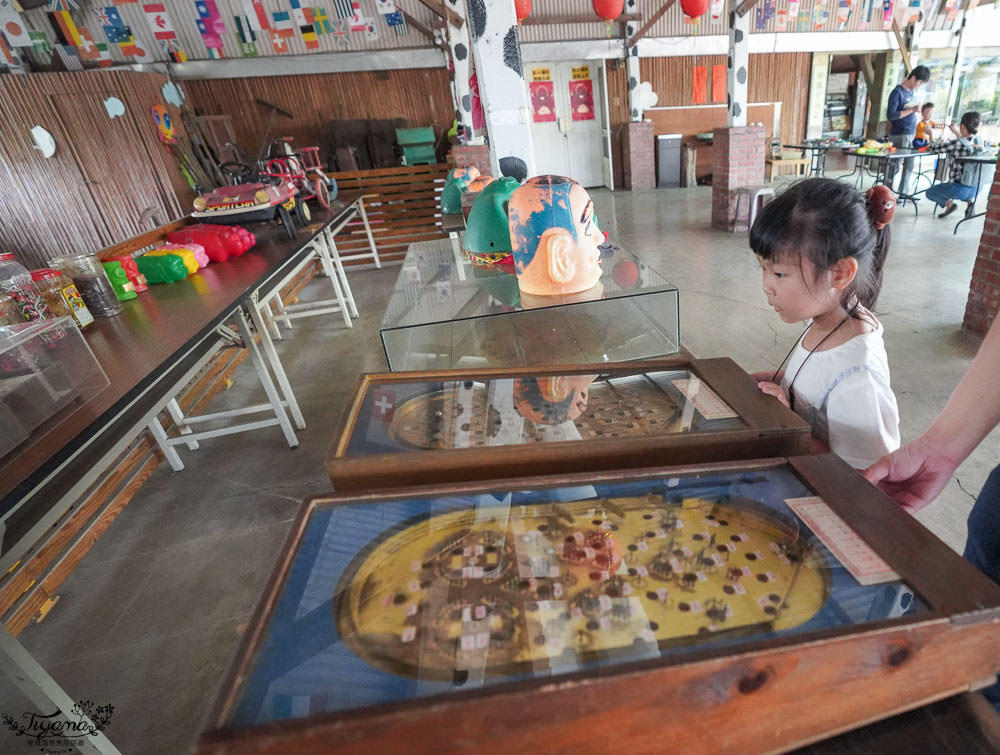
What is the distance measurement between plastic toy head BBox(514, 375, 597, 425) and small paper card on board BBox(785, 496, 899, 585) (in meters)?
0.42

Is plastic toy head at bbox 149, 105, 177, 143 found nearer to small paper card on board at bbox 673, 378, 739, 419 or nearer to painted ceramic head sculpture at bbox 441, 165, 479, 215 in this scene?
painted ceramic head sculpture at bbox 441, 165, 479, 215

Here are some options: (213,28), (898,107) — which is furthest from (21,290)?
(898,107)

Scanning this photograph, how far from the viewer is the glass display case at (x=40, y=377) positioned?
3.92 feet

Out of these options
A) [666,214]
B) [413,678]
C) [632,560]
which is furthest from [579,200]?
[666,214]

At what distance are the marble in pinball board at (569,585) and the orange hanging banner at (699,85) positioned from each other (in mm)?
11312

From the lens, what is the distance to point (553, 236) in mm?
1733

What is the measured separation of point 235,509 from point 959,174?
25.0 feet

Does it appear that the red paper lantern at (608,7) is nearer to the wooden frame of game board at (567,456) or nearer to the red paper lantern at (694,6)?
the red paper lantern at (694,6)

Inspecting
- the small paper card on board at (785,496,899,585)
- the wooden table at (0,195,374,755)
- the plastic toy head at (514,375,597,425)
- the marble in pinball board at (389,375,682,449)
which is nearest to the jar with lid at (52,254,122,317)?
the wooden table at (0,195,374,755)

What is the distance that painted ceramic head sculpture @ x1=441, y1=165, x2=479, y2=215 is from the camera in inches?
149

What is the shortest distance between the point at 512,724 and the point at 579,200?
160 cm

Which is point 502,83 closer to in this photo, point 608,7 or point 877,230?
point 877,230

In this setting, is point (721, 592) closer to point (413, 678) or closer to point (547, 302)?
point (413, 678)

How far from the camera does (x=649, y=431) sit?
34.9 inches
